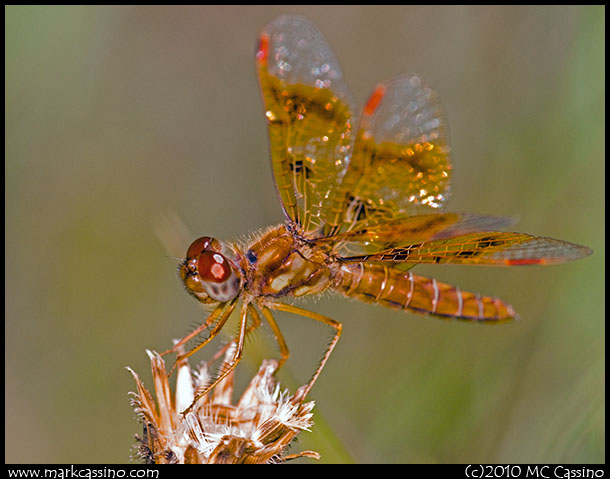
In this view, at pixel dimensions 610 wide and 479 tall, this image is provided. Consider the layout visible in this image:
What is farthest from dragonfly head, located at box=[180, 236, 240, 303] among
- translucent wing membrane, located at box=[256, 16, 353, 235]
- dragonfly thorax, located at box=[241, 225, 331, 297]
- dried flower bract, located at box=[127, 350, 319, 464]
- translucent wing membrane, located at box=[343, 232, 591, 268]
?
translucent wing membrane, located at box=[343, 232, 591, 268]

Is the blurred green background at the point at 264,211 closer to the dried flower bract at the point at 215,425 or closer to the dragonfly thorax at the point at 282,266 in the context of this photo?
the dried flower bract at the point at 215,425

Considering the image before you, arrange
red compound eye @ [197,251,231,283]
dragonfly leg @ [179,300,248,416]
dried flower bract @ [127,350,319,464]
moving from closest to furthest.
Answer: dried flower bract @ [127,350,319,464], dragonfly leg @ [179,300,248,416], red compound eye @ [197,251,231,283]

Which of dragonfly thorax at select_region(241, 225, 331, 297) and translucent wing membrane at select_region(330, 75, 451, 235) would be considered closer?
dragonfly thorax at select_region(241, 225, 331, 297)

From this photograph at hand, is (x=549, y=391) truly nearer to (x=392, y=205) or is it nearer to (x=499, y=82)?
(x=392, y=205)

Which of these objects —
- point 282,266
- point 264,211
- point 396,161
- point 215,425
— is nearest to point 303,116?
point 396,161

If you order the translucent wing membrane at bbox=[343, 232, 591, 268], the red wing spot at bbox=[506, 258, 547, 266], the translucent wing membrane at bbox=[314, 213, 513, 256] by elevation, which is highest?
the translucent wing membrane at bbox=[314, 213, 513, 256]

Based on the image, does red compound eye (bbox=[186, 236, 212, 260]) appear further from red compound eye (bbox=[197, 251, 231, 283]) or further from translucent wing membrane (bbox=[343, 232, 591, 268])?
translucent wing membrane (bbox=[343, 232, 591, 268])

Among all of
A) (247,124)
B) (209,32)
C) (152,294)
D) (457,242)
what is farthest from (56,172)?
(457,242)
